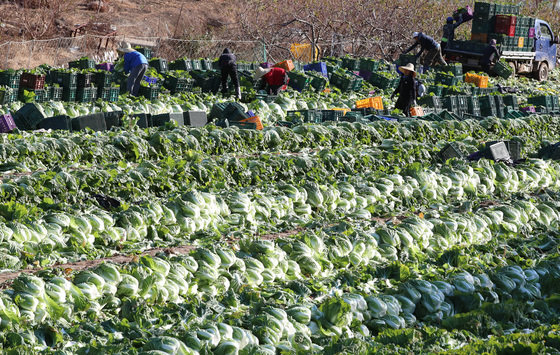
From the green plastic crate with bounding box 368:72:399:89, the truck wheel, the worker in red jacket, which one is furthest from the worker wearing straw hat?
the truck wheel

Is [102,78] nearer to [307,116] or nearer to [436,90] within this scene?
[307,116]

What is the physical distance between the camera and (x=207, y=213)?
26.0 feet

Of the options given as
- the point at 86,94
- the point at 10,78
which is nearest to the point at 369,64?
the point at 86,94

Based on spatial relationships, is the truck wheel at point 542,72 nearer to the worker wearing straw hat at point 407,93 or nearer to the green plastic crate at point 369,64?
the green plastic crate at point 369,64

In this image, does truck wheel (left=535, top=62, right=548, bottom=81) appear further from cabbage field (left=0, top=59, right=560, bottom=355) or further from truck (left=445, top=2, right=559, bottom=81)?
cabbage field (left=0, top=59, right=560, bottom=355)

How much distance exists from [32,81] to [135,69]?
81.7 inches

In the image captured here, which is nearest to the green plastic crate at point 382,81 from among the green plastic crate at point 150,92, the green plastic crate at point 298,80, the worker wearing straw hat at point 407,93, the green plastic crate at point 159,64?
the green plastic crate at point 298,80

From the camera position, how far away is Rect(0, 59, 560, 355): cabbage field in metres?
4.89

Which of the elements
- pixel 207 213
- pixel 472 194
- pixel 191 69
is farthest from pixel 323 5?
→ pixel 207 213

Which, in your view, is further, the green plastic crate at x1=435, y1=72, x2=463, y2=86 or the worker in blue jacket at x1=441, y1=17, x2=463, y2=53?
the worker in blue jacket at x1=441, y1=17, x2=463, y2=53

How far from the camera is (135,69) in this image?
1568 cm

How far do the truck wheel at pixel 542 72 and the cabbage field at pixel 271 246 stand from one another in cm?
1660

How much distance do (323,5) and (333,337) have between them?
27.2 meters

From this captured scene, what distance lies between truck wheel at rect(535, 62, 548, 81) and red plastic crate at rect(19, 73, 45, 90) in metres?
19.4
